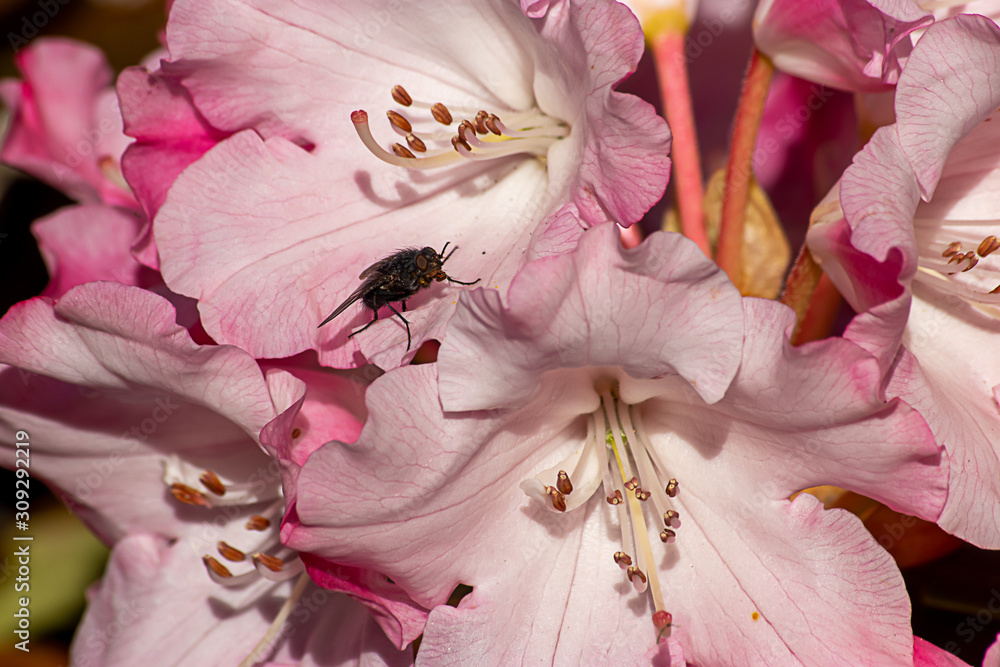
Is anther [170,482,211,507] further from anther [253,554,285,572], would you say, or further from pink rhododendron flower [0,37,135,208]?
pink rhododendron flower [0,37,135,208]

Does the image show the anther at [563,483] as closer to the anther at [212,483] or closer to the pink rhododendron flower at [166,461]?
the pink rhododendron flower at [166,461]

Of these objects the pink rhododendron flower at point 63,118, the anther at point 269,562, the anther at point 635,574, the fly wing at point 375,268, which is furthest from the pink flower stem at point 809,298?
the pink rhododendron flower at point 63,118

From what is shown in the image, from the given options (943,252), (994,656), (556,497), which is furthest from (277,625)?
(943,252)

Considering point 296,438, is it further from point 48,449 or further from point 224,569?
point 48,449

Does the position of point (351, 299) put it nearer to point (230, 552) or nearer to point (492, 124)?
point (492, 124)

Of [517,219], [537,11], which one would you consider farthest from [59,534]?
[537,11]

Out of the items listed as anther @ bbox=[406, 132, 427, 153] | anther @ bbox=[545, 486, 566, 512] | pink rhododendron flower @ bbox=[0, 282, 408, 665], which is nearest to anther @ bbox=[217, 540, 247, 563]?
pink rhododendron flower @ bbox=[0, 282, 408, 665]
